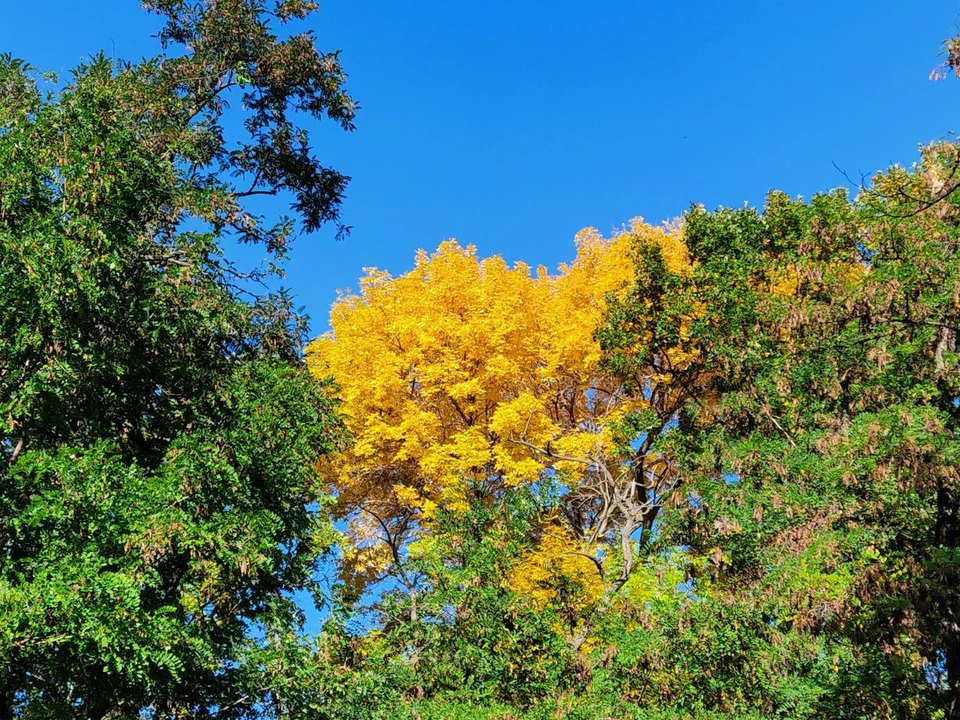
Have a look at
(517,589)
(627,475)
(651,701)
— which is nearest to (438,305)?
(627,475)

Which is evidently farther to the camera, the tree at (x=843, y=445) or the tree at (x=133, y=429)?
the tree at (x=843, y=445)

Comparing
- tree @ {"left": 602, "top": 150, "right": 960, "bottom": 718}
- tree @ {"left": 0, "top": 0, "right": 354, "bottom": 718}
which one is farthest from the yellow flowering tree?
tree @ {"left": 0, "top": 0, "right": 354, "bottom": 718}

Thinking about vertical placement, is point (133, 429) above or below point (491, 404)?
below

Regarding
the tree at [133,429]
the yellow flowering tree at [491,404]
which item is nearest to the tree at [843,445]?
the yellow flowering tree at [491,404]

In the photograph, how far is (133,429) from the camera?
378 inches

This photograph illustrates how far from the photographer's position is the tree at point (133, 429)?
725cm

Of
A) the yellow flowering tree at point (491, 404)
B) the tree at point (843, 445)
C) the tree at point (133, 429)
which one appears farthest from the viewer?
the yellow flowering tree at point (491, 404)

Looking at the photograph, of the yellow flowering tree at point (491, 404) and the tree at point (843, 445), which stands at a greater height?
the yellow flowering tree at point (491, 404)

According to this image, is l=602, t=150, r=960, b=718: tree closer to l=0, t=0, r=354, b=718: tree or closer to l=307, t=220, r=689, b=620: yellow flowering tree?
l=307, t=220, r=689, b=620: yellow flowering tree

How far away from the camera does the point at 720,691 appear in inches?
418

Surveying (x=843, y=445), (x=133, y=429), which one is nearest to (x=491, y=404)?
(x=843, y=445)

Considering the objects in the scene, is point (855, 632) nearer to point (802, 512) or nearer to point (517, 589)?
point (802, 512)

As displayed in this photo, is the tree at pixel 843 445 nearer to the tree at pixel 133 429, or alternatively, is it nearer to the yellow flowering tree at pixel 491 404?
the yellow flowering tree at pixel 491 404

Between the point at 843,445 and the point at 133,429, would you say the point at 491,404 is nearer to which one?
the point at 843,445
